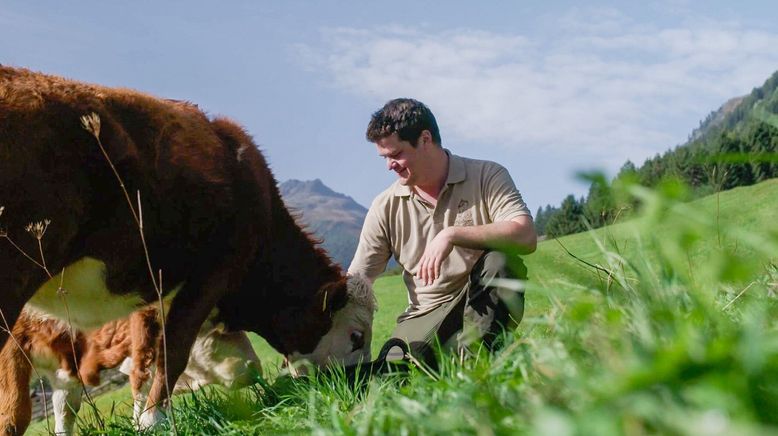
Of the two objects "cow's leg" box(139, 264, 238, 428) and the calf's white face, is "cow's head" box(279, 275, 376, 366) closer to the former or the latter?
the calf's white face

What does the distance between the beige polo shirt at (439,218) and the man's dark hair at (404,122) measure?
346 millimetres

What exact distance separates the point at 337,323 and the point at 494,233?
200 centimetres

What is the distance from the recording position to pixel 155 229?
222 inches

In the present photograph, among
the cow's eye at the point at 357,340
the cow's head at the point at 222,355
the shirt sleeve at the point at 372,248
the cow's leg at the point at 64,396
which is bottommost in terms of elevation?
the cow's leg at the point at 64,396

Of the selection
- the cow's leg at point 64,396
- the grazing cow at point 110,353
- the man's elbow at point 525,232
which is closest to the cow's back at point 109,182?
the grazing cow at point 110,353

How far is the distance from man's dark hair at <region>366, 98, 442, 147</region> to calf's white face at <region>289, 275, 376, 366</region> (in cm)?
127

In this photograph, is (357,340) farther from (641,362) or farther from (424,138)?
(641,362)

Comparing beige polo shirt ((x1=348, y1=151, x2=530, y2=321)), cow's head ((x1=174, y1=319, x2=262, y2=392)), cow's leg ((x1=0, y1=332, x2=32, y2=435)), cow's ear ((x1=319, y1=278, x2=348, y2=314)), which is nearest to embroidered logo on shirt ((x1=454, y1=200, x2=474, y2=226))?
beige polo shirt ((x1=348, y1=151, x2=530, y2=321))

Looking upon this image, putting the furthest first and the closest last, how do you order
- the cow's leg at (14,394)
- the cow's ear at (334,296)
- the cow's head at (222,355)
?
the cow's head at (222,355) → the cow's ear at (334,296) → the cow's leg at (14,394)

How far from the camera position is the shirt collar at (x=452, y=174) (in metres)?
6.75

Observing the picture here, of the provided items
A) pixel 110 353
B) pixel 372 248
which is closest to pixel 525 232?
pixel 372 248

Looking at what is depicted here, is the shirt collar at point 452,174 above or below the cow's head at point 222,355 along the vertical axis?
above

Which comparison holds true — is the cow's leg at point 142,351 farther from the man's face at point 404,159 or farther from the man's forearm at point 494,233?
the man's forearm at point 494,233

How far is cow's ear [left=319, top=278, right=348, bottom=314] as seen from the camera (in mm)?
7246
